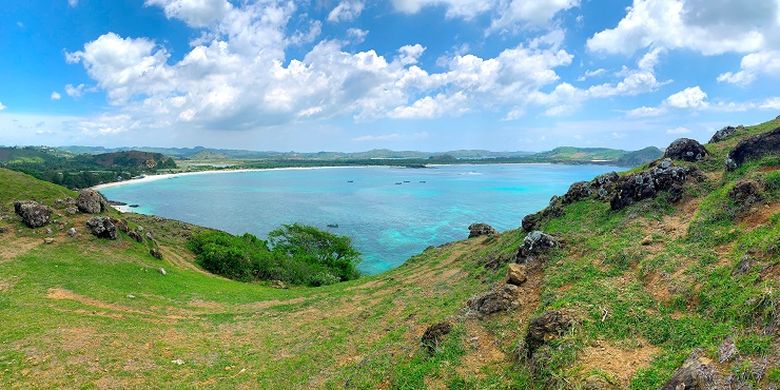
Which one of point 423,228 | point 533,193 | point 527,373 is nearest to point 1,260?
point 527,373

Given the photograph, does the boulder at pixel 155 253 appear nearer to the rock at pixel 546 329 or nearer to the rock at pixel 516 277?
the rock at pixel 516 277

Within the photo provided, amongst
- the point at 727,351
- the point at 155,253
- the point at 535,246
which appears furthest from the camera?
the point at 155,253

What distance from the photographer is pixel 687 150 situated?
29828 mm

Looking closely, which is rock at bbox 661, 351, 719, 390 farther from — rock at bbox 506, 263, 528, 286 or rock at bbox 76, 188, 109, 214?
rock at bbox 76, 188, 109, 214

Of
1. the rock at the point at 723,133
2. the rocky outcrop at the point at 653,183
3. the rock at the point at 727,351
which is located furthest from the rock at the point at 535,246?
the rock at the point at 723,133

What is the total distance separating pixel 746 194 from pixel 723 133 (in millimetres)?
23763

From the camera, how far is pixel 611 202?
27.2 meters

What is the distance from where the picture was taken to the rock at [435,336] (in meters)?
15.2

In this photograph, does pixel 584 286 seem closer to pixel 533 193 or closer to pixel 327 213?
pixel 327 213

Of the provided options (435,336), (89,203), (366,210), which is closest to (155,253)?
(89,203)

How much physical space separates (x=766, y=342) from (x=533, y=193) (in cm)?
16531

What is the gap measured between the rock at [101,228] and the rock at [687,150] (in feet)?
169

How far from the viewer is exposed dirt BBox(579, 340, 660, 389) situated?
10.4 metres

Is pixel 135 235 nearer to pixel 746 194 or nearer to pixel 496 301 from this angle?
pixel 496 301
